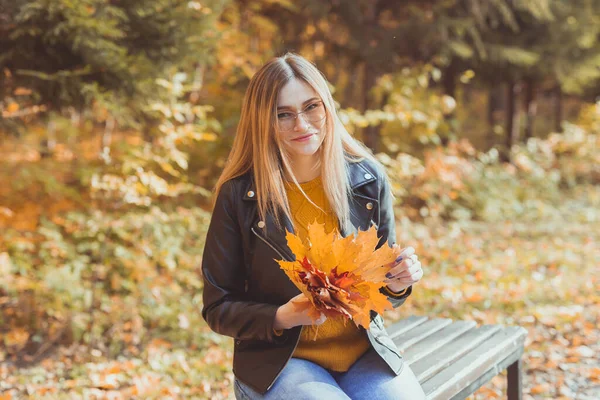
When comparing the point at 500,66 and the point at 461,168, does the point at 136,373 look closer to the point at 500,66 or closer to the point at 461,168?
the point at 461,168

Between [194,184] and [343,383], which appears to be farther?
[194,184]

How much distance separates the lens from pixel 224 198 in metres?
2.08

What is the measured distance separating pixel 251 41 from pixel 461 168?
3.44m

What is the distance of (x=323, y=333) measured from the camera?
200 cm

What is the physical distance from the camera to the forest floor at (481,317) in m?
3.58

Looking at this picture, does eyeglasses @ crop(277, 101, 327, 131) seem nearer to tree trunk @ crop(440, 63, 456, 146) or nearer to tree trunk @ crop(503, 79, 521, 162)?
tree trunk @ crop(440, 63, 456, 146)

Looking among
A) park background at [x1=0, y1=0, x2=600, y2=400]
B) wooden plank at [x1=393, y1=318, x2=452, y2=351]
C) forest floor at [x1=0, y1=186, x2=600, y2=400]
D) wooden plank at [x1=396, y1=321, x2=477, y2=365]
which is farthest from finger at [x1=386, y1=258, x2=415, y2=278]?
forest floor at [x1=0, y1=186, x2=600, y2=400]

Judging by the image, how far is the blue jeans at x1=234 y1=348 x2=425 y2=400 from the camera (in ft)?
6.13

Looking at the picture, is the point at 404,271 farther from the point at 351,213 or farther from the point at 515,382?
the point at 515,382

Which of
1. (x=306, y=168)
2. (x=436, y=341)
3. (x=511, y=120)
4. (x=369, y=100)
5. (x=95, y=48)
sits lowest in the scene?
(x=511, y=120)

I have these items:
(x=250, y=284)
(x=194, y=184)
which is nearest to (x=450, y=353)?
(x=250, y=284)

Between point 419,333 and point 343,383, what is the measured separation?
3.32ft

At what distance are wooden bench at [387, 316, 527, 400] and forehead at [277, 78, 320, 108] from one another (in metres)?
1.15

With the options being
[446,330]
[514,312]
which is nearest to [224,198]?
[446,330]
